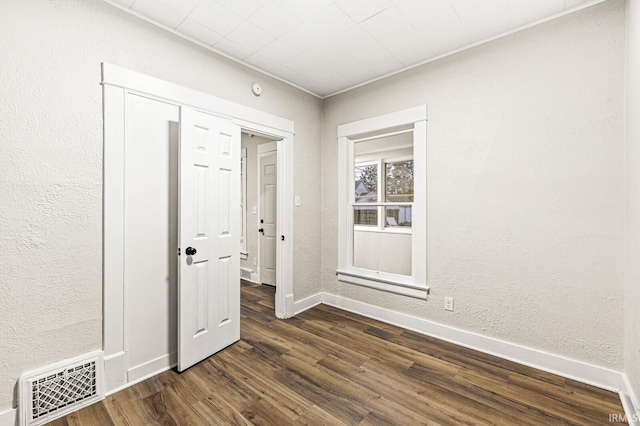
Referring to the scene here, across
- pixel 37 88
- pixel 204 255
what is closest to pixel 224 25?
pixel 37 88

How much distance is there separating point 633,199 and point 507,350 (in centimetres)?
145

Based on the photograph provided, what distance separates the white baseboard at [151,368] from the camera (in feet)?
6.88

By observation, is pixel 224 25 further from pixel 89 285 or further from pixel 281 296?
pixel 281 296

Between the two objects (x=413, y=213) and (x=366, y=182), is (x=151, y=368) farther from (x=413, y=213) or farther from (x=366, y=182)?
(x=366, y=182)

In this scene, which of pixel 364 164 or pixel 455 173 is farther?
pixel 364 164

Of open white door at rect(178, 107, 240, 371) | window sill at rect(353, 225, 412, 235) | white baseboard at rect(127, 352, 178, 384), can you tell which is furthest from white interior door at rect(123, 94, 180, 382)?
window sill at rect(353, 225, 412, 235)

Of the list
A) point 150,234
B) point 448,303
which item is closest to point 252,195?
point 150,234

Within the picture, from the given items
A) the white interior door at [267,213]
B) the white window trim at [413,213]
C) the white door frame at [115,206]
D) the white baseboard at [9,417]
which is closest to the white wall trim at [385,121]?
the white window trim at [413,213]

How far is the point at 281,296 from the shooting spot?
3301mm

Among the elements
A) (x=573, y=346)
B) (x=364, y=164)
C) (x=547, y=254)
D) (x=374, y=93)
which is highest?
(x=374, y=93)

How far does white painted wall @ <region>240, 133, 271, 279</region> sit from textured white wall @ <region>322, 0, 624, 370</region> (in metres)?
2.76

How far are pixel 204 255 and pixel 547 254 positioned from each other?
9.08 ft

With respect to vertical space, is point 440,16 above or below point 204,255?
above

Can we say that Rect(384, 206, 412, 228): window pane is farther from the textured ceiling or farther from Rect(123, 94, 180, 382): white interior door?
Rect(123, 94, 180, 382): white interior door
